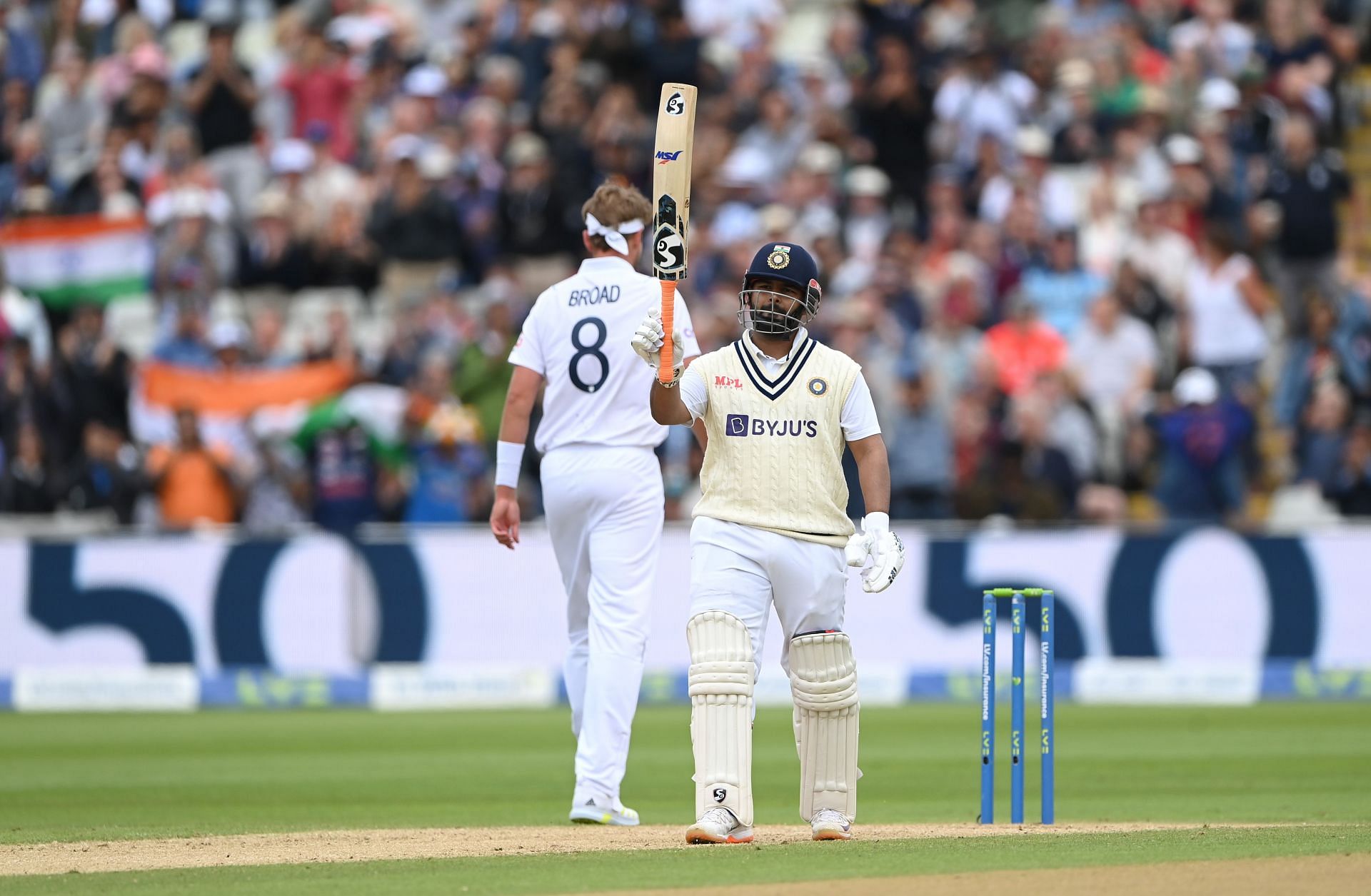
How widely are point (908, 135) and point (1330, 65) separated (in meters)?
3.83

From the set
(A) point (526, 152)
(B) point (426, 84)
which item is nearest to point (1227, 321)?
(A) point (526, 152)

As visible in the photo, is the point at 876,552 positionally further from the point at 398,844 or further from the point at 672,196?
the point at 398,844

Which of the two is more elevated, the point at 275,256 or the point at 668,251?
the point at 275,256

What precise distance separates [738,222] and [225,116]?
5.48 metres

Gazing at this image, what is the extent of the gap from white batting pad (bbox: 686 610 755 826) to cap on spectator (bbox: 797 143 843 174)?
1187cm

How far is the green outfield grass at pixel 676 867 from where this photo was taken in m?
6.99

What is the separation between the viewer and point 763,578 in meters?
7.96

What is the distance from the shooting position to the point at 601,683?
911cm

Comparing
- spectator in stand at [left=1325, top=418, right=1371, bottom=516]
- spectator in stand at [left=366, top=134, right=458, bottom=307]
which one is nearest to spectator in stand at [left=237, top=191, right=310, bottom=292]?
spectator in stand at [left=366, top=134, right=458, bottom=307]

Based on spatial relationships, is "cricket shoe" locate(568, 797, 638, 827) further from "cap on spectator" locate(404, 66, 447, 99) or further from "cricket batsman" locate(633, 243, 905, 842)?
"cap on spectator" locate(404, 66, 447, 99)

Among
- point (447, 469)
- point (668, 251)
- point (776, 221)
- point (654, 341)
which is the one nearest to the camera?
point (654, 341)

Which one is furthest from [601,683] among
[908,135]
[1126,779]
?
[908,135]

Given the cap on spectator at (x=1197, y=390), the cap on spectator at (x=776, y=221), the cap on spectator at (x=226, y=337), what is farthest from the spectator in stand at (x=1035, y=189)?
the cap on spectator at (x=226, y=337)

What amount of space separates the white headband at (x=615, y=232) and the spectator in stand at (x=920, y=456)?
A: 7.86 m
